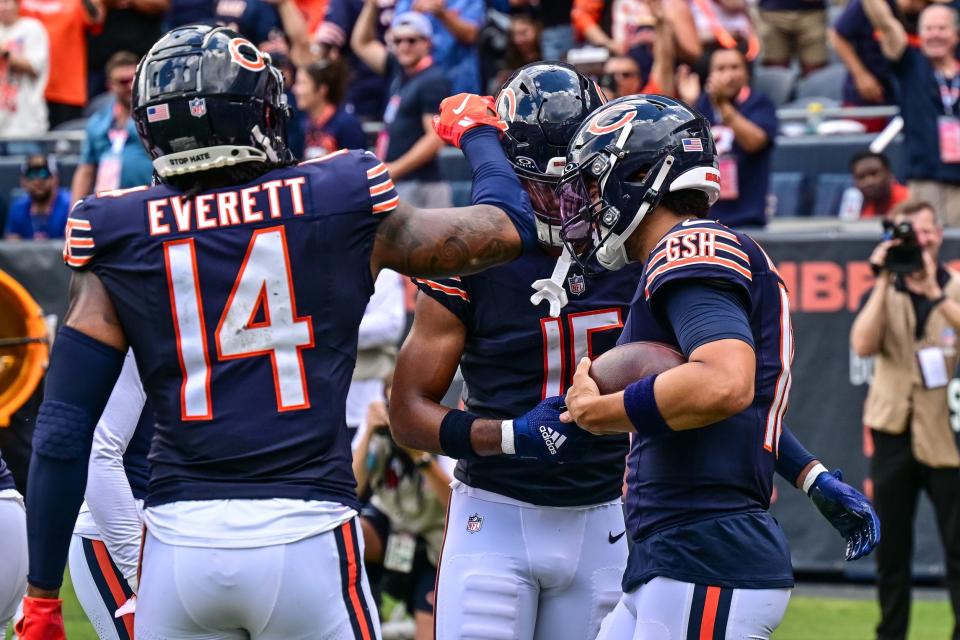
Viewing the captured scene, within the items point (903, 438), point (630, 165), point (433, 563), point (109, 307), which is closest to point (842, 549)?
point (903, 438)

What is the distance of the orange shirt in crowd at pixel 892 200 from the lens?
9.17 metres

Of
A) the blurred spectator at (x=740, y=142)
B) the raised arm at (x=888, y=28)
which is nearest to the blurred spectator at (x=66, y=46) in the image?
the blurred spectator at (x=740, y=142)

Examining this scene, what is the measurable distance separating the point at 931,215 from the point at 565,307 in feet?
12.4

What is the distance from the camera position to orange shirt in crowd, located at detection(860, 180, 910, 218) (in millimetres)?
9172

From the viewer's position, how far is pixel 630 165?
3359mm

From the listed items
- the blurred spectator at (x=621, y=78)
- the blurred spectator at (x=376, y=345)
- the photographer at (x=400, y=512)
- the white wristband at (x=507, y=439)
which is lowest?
the photographer at (x=400, y=512)

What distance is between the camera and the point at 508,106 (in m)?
4.07

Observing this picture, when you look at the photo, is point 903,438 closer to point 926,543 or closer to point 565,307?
point 926,543

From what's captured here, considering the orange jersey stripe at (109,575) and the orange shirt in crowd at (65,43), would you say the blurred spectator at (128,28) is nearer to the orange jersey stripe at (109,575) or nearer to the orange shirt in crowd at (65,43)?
the orange shirt in crowd at (65,43)

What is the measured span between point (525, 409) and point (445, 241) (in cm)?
87

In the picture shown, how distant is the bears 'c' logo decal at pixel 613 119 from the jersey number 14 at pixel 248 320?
826mm

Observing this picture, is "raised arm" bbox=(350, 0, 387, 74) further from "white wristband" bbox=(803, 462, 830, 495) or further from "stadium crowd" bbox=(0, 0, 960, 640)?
"white wristband" bbox=(803, 462, 830, 495)

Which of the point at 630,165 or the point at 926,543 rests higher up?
the point at 630,165

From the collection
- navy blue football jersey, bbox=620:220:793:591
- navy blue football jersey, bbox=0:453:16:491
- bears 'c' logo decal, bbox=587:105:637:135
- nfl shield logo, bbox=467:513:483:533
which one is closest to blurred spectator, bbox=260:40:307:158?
navy blue football jersey, bbox=0:453:16:491
